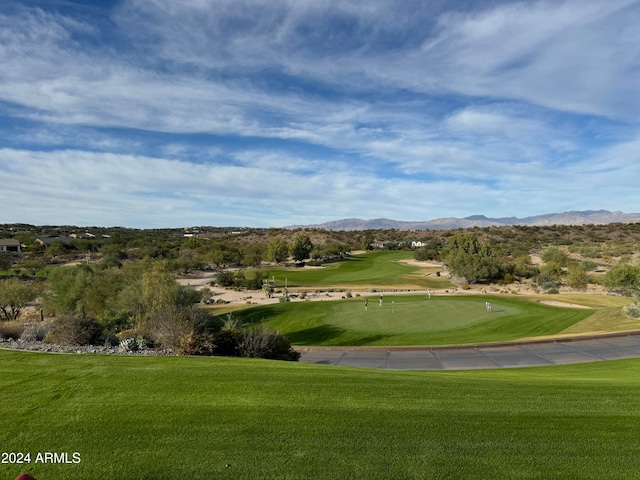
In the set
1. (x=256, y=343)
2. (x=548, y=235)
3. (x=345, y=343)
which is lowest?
(x=345, y=343)

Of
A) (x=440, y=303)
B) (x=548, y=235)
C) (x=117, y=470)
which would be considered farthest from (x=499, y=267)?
(x=548, y=235)

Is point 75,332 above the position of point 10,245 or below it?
below

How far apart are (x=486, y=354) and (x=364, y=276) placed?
46588mm

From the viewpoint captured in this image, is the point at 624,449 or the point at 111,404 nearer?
the point at 624,449

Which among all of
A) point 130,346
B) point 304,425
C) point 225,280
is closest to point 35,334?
point 130,346

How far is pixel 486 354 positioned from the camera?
20047 millimetres

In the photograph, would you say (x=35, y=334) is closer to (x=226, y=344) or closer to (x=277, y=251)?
(x=226, y=344)

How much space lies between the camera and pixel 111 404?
6902 mm

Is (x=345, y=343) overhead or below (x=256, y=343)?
below

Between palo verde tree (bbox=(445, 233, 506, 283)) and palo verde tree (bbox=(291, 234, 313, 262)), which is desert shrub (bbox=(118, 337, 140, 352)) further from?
palo verde tree (bbox=(291, 234, 313, 262))

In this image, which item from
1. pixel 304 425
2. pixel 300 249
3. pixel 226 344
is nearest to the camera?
pixel 304 425

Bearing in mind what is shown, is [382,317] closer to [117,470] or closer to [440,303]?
[440,303]

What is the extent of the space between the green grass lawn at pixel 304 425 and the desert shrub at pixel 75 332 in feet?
16.4

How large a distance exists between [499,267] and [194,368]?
56.0 metres
